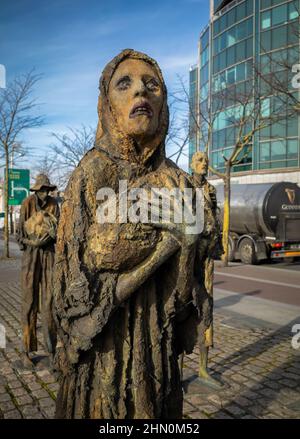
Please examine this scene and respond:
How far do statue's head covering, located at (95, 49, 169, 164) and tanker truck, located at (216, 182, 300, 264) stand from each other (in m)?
13.1

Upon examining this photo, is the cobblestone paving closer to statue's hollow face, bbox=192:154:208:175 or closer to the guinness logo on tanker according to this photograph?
statue's hollow face, bbox=192:154:208:175

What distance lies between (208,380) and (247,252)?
36.5 ft

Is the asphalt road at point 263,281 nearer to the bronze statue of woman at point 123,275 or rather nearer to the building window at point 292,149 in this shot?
the bronze statue of woman at point 123,275

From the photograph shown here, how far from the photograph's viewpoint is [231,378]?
4.66m

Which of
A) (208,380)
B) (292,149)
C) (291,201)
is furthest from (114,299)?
(292,149)

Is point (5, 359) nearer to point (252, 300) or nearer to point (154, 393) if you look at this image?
point (154, 393)

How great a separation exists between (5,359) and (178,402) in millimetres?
4061

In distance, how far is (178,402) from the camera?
194cm

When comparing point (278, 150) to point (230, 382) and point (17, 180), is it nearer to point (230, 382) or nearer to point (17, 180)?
point (17, 180)

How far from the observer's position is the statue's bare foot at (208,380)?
173 inches

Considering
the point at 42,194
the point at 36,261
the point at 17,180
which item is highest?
the point at 17,180

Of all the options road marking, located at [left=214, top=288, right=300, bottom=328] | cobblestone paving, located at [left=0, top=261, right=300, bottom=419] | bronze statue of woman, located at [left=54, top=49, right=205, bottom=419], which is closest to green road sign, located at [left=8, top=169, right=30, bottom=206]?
road marking, located at [left=214, top=288, right=300, bottom=328]

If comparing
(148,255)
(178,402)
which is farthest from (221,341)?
(148,255)

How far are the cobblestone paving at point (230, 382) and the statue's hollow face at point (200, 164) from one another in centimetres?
251
